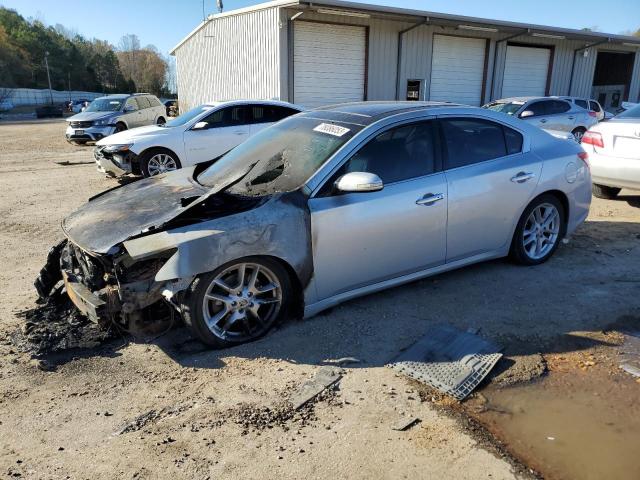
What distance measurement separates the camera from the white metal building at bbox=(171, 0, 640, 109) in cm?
1722

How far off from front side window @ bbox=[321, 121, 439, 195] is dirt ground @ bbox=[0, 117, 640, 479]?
111cm

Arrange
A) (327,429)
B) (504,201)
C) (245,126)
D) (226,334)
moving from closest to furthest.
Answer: (327,429), (226,334), (504,201), (245,126)

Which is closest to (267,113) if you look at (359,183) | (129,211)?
(129,211)

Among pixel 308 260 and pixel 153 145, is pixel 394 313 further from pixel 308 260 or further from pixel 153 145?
pixel 153 145

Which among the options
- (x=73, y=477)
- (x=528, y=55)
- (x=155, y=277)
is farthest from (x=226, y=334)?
(x=528, y=55)

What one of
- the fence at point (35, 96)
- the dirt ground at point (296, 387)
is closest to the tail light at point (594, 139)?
the dirt ground at point (296, 387)

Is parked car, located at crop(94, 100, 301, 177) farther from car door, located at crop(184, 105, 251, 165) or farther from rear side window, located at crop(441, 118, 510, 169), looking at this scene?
rear side window, located at crop(441, 118, 510, 169)

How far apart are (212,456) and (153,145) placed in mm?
8021

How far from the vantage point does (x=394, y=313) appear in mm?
4152

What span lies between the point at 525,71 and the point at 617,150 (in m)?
17.2

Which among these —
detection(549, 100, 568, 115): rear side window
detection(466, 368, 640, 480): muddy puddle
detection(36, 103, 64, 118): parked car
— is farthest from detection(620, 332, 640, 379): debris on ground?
detection(36, 103, 64, 118): parked car

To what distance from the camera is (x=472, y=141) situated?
4.56 metres

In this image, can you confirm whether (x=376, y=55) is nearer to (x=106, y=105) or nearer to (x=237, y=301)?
(x=106, y=105)

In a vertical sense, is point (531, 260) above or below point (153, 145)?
below
